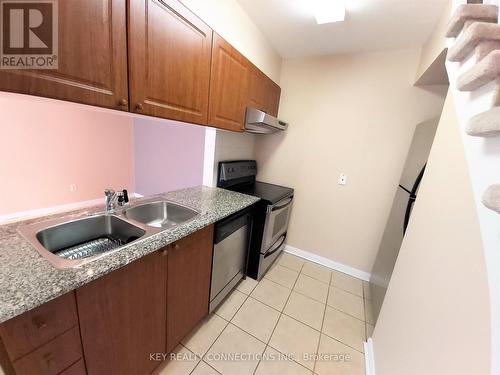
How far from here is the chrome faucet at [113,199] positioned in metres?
1.26

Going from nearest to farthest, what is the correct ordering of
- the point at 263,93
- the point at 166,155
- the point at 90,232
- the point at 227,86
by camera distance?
the point at 90,232 < the point at 227,86 < the point at 263,93 < the point at 166,155

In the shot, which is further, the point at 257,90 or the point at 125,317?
the point at 257,90

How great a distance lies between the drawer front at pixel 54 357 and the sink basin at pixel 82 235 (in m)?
0.31

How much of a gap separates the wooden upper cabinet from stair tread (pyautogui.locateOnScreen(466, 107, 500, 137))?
152cm

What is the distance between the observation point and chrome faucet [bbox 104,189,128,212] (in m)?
1.26

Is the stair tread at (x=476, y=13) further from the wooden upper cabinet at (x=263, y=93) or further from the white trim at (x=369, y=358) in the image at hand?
the white trim at (x=369, y=358)

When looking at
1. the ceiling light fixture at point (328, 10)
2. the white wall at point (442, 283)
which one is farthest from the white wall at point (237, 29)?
the white wall at point (442, 283)

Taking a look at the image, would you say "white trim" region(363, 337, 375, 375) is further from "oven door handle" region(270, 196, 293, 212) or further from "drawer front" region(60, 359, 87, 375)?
"drawer front" region(60, 359, 87, 375)

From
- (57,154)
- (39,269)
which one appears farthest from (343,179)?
(57,154)

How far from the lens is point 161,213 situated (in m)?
1.58

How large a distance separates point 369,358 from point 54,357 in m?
1.79

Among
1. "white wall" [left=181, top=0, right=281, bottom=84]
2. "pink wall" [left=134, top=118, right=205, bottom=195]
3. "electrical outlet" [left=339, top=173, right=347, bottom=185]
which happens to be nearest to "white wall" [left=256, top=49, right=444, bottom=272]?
"electrical outlet" [left=339, top=173, right=347, bottom=185]

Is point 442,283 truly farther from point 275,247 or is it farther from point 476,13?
point 275,247

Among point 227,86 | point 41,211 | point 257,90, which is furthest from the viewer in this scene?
point 41,211
